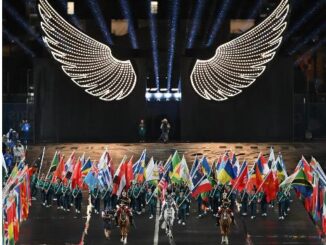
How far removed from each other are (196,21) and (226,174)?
70.7 ft

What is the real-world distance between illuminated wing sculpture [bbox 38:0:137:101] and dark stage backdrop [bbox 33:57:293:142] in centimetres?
85

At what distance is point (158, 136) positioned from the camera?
155ft

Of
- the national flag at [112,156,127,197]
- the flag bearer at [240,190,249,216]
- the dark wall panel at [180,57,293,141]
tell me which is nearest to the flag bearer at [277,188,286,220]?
the flag bearer at [240,190,249,216]

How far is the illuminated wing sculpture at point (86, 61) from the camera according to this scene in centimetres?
3906

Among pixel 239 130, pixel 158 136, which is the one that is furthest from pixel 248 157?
pixel 158 136

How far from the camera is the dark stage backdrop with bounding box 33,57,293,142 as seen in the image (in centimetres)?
4384

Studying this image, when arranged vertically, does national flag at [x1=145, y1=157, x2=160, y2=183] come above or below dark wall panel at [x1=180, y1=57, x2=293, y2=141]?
below

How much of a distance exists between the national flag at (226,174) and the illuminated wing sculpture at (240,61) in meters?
14.9

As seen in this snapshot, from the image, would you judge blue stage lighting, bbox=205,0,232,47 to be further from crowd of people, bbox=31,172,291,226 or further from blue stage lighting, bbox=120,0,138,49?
crowd of people, bbox=31,172,291,226

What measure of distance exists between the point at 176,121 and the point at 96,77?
732 centimetres

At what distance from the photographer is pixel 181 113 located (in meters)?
43.9

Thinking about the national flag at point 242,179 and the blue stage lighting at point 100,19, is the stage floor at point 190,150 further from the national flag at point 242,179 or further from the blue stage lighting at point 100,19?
the national flag at point 242,179

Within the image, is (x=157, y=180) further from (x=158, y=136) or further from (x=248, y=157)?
(x=158, y=136)

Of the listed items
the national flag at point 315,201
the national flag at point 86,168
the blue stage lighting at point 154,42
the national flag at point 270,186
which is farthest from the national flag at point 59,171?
the blue stage lighting at point 154,42
